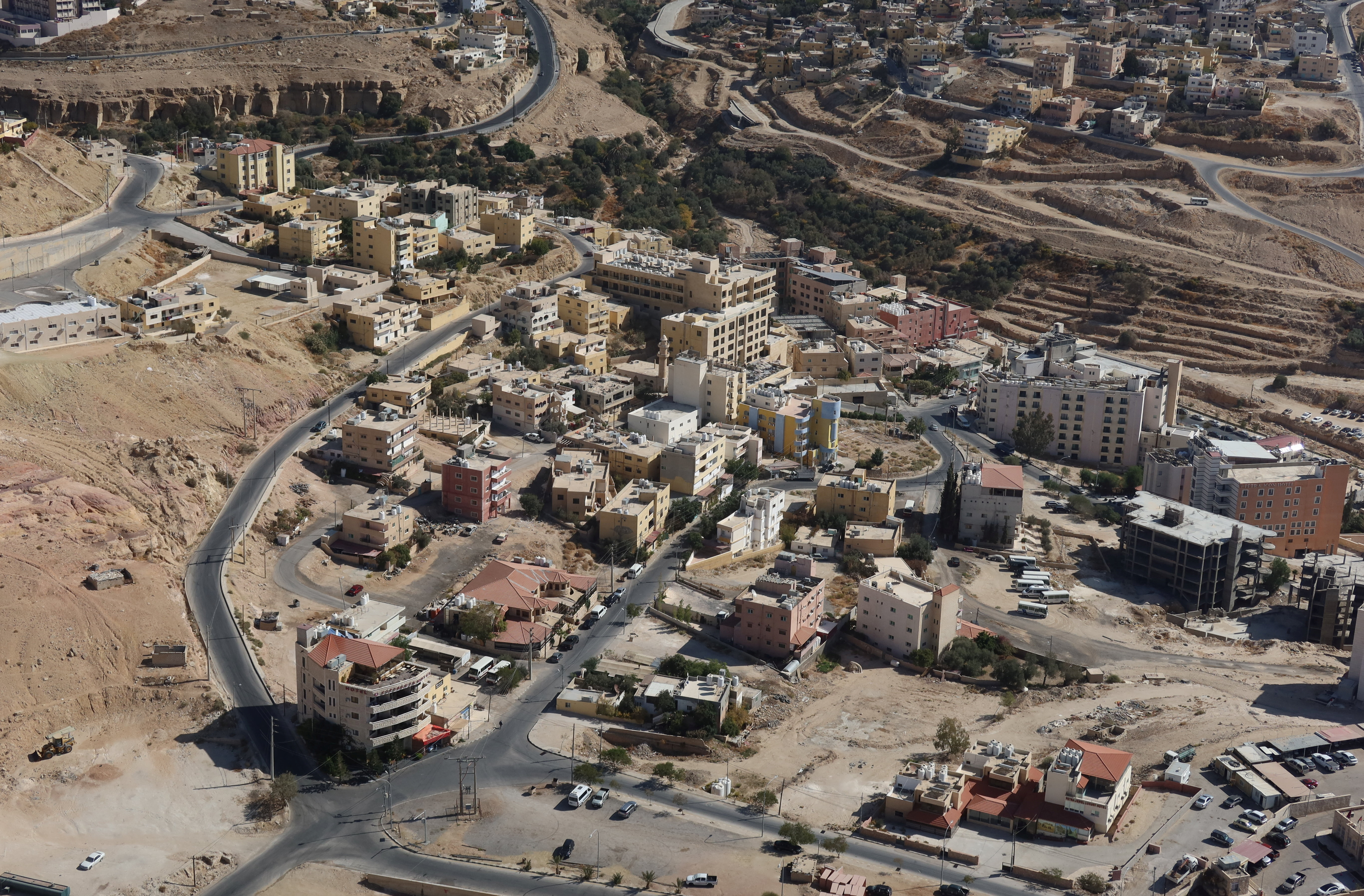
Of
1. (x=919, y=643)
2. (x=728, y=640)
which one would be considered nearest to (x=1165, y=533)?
(x=919, y=643)

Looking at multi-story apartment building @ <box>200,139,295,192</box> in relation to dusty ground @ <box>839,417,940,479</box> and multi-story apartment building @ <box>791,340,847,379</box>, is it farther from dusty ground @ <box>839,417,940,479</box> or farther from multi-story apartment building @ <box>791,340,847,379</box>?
dusty ground @ <box>839,417,940,479</box>

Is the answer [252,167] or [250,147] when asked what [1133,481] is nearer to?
[252,167]

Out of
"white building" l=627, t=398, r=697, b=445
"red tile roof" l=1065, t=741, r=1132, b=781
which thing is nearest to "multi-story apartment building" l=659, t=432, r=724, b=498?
"white building" l=627, t=398, r=697, b=445

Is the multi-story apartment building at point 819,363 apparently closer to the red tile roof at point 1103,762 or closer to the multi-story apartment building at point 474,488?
the multi-story apartment building at point 474,488

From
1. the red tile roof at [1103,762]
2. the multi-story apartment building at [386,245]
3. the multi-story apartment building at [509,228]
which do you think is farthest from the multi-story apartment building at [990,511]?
the multi-story apartment building at [509,228]

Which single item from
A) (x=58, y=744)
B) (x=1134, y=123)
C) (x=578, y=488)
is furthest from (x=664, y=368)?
(x=1134, y=123)

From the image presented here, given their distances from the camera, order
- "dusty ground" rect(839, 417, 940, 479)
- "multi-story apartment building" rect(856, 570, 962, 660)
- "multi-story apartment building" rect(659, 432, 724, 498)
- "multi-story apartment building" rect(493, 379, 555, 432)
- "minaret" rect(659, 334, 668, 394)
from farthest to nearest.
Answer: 1. "minaret" rect(659, 334, 668, 394)
2. "dusty ground" rect(839, 417, 940, 479)
3. "multi-story apartment building" rect(493, 379, 555, 432)
4. "multi-story apartment building" rect(659, 432, 724, 498)
5. "multi-story apartment building" rect(856, 570, 962, 660)
